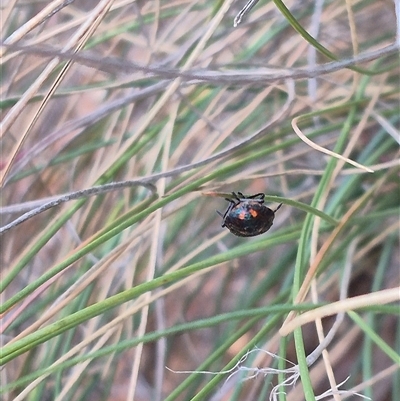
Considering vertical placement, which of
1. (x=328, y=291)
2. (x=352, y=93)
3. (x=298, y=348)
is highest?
(x=352, y=93)

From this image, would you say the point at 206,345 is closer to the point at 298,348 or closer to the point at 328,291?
the point at 328,291

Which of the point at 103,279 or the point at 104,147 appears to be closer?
the point at 104,147

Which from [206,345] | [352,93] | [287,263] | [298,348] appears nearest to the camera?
[298,348]

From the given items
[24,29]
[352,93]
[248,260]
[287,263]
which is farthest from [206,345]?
[24,29]

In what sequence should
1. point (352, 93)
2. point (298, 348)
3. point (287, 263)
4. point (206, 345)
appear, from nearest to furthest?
1. point (298, 348)
2. point (352, 93)
3. point (287, 263)
4. point (206, 345)

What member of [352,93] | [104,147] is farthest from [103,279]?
[352,93]

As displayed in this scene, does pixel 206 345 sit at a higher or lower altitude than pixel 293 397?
higher
